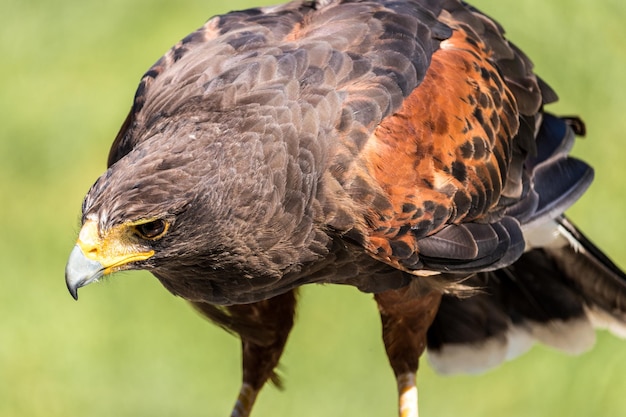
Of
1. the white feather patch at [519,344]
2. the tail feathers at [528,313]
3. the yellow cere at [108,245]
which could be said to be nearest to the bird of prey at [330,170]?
the yellow cere at [108,245]

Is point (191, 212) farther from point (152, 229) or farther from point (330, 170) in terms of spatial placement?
point (330, 170)

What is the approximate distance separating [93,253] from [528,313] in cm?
345

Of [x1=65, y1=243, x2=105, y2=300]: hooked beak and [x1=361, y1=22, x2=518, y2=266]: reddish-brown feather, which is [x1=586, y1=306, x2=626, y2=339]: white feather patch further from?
[x1=65, y1=243, x2=105, y2=300]: hooked beak

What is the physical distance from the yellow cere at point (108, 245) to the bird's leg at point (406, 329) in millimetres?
1715

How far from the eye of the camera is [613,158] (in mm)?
9953

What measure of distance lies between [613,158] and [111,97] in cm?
433

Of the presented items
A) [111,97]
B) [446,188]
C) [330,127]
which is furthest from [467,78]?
[111,97]

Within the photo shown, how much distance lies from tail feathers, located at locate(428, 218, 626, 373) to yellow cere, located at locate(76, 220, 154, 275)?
9.72ft

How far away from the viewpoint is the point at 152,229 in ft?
15.0

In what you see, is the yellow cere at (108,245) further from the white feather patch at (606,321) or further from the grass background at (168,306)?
the white feather patch at (606,321)

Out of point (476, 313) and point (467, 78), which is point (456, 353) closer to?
point (476, 313)

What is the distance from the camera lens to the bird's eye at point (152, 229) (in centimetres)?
455

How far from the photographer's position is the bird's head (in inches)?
177

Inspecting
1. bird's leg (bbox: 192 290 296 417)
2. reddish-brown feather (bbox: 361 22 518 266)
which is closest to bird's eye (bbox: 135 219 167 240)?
reddish-brown feather (bbox: 361 22 518 266)
